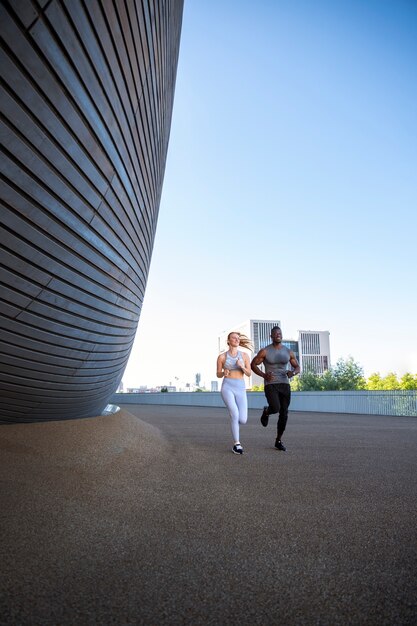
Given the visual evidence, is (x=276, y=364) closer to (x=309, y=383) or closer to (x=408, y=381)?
(x=309, y=383)

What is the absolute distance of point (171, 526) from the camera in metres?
3.17

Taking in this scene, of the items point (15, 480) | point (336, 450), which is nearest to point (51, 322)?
point (15, 480)

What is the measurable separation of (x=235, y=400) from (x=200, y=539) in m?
4.11

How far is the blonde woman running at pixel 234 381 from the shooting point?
6848 millimetres

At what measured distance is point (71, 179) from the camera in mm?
4008

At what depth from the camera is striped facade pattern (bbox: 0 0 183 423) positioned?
3158 mm

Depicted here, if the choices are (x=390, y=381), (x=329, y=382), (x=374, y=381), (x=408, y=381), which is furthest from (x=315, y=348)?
(x=408, y=381)

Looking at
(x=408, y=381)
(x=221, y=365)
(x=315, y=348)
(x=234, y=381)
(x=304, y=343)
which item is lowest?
(x=234, y=381)

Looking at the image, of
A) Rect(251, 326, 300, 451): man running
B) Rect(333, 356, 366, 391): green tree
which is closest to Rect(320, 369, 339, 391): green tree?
Rect(333, 356, 366, 391): green tree

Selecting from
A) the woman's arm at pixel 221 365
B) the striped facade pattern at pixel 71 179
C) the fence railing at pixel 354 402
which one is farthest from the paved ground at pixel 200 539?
the fence railing at pixel 354 402

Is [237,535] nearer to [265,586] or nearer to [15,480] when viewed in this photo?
[265,586]

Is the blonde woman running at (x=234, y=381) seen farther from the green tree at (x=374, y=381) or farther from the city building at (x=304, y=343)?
the city building at (x=304, y=343)

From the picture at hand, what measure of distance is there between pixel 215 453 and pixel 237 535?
389 cm

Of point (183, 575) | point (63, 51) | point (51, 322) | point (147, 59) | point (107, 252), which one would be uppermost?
point (147, 59)
